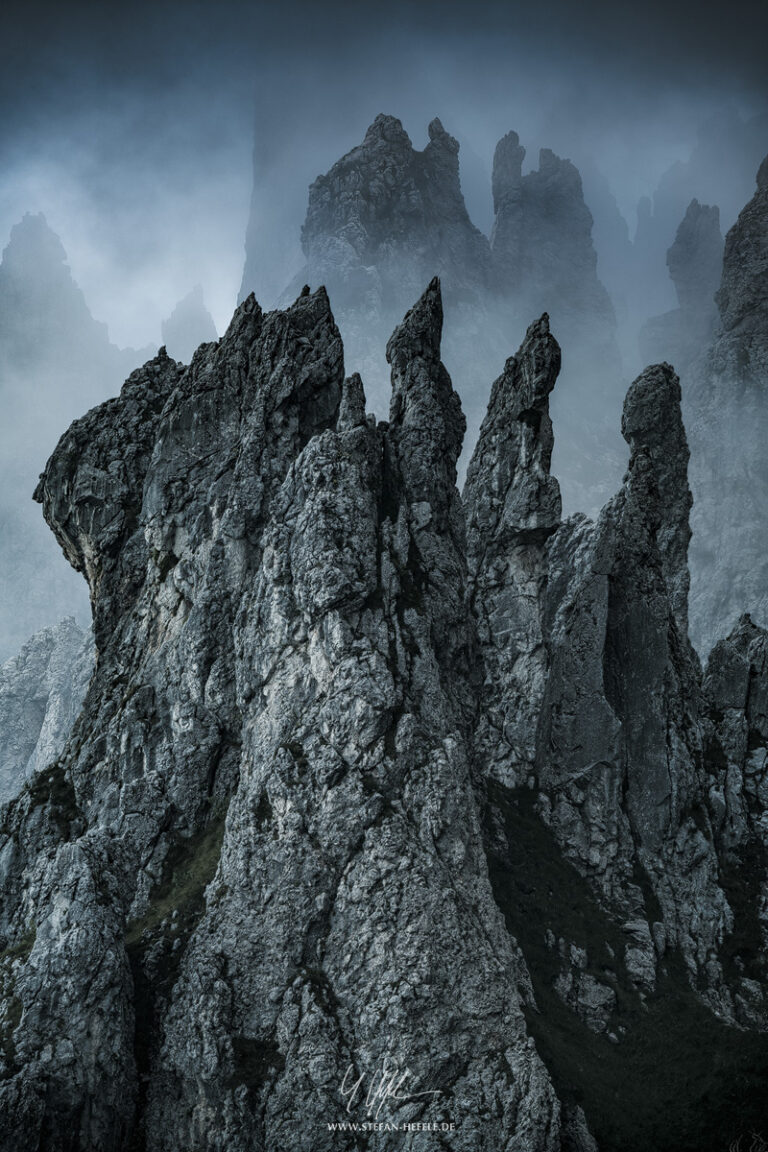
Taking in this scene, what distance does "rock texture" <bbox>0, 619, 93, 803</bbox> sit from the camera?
134m

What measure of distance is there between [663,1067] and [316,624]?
31.4 metres

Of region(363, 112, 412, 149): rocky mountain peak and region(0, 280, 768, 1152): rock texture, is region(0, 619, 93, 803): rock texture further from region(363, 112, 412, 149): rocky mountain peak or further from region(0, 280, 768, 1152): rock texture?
region(363, 112, 412, 149): rocky mountain peak

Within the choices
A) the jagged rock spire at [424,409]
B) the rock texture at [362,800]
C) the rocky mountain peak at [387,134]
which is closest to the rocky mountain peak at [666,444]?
the rock texture at [362,800]

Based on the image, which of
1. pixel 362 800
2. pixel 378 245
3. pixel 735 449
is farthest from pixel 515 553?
pixel 378 245

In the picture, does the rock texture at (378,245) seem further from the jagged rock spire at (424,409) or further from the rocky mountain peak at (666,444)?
the jagged rock spire at (424,409)

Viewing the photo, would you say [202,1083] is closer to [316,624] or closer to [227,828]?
[227,828]

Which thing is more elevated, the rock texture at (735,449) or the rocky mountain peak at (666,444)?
the rock texture at (735,449)

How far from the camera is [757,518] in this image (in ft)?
468

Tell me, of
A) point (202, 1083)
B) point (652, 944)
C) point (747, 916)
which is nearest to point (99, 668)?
point (202, 1083)

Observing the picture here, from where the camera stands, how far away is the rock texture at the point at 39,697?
438 ft

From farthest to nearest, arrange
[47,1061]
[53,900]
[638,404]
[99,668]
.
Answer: [638,404], [99,668], [53,900], [47,1061]

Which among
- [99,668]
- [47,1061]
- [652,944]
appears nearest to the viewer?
[47,1061]
